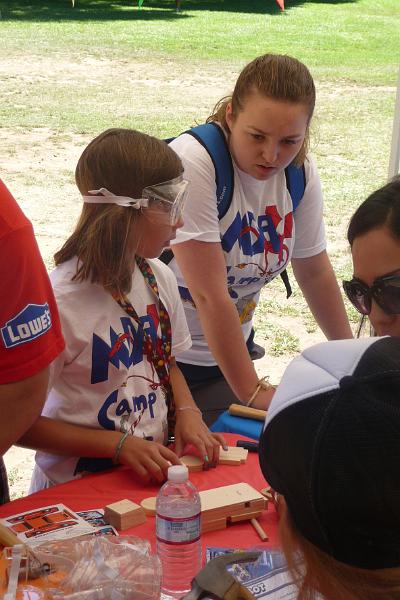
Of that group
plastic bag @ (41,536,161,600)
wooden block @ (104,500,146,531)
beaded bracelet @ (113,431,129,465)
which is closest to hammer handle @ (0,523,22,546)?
plastic bag @ (41,536,161,600)

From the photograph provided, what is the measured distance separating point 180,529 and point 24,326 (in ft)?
1.80

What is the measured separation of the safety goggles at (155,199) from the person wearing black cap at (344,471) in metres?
1.35

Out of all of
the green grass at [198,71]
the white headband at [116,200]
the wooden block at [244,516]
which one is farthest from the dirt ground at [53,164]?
the wooden block at [244,516]

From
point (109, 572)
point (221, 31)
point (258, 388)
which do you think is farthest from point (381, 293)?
point (221, 31)

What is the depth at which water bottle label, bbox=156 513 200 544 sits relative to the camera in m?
1.71

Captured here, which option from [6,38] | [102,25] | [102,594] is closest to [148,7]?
[102,25]

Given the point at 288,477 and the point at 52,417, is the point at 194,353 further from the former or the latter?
the point at 288,477

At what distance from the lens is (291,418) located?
1.01 m

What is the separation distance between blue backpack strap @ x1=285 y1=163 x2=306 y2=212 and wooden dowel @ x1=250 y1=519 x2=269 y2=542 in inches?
47.1

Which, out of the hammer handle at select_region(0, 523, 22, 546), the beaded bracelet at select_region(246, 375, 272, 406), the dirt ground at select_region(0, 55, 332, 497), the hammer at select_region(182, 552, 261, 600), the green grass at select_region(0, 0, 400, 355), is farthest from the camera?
the green grass at select_region(0, 0, 400, 355)

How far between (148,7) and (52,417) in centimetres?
1615

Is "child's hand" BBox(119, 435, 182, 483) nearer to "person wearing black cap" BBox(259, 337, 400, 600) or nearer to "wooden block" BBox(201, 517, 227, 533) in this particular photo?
"wooden block" BBox(201, 517, 227, 533)

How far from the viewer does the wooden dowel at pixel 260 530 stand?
1.91 meters

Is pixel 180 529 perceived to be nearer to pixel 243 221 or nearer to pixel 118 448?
pixel 118 448
